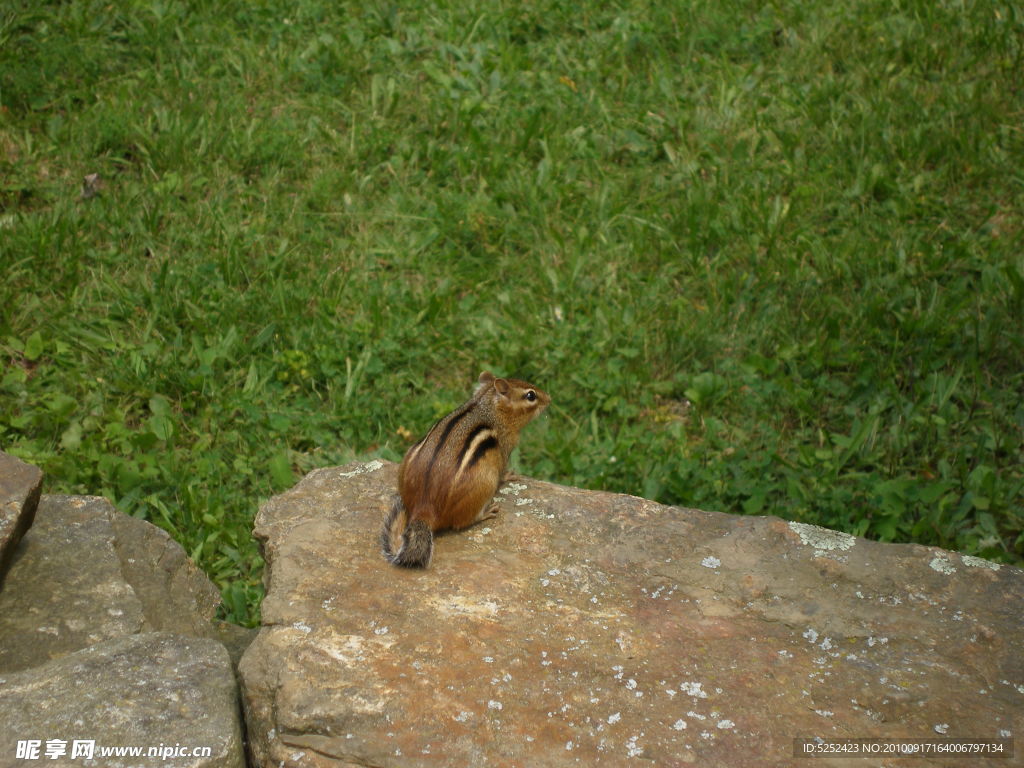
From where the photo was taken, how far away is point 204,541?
455cm

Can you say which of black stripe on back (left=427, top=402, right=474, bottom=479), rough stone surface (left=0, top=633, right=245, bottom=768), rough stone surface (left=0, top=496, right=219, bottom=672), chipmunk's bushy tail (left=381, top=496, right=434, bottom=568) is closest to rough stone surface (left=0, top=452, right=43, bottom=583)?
rough stone surface (left=0, top=496, right=219, bottom=672)

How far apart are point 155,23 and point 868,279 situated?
4.60 m

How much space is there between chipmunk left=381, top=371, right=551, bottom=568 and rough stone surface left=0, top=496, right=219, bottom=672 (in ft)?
2.80

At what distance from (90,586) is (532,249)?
3096 millimetres

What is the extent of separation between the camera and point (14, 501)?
3.47m

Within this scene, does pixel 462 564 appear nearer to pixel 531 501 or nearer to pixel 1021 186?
pixel 531 501

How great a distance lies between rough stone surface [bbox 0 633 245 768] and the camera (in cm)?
267

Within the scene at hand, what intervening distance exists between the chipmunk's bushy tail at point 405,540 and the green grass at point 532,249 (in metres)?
1.05

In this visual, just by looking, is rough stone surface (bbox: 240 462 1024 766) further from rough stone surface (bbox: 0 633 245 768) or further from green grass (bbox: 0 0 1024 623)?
green grass (bbox: 0 0 1024 623)

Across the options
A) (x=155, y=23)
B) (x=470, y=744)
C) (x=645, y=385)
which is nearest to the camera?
(x=470, y=744)

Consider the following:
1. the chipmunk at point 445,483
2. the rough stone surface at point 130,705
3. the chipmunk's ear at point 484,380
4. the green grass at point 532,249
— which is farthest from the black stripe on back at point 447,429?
the green grass at point 532,249

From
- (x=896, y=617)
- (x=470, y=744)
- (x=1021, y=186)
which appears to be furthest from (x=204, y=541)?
(x=1021, y=186)

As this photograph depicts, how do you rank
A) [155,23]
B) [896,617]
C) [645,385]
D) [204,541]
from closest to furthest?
[896,617], [204,541], [645,385], [155,23]

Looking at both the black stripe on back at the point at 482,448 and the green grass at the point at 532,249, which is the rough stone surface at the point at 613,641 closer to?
the black stripe on back at the point at 482,448
